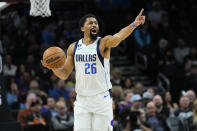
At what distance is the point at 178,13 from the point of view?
72.0ft

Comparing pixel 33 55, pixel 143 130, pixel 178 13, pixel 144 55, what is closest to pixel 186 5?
pixel 178 13

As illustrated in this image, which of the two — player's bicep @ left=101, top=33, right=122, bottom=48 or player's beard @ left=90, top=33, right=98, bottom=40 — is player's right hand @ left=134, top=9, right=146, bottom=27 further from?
player's beard @ left=90, top=33, right=98, bottom=40

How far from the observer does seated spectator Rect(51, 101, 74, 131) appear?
14.0 metres

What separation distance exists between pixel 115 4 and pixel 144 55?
10.3ft

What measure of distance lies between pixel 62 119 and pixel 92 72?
4.60 meters

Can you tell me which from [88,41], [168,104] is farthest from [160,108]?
[88,41]

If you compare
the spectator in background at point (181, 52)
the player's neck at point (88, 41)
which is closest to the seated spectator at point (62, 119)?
the player's neck at point (88, 41)

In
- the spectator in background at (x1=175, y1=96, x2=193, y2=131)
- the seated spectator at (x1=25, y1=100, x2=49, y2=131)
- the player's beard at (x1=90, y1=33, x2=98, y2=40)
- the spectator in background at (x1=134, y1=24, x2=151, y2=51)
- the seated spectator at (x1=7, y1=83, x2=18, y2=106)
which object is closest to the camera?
the player's beard at (x1=90, y1=33, x2=98, y2=40)

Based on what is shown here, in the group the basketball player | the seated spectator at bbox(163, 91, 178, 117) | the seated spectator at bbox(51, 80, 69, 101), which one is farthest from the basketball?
the seated spectator at bbox(163, 91, 178, 117)

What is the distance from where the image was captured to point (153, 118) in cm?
1472

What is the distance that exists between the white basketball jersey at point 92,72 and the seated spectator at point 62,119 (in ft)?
13.9

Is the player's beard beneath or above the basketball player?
above

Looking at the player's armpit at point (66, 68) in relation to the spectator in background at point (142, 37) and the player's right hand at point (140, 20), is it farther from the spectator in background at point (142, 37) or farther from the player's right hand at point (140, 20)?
the spectator in background at point (142, 37)

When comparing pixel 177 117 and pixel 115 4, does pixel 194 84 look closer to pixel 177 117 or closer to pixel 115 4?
pixel 177 117
